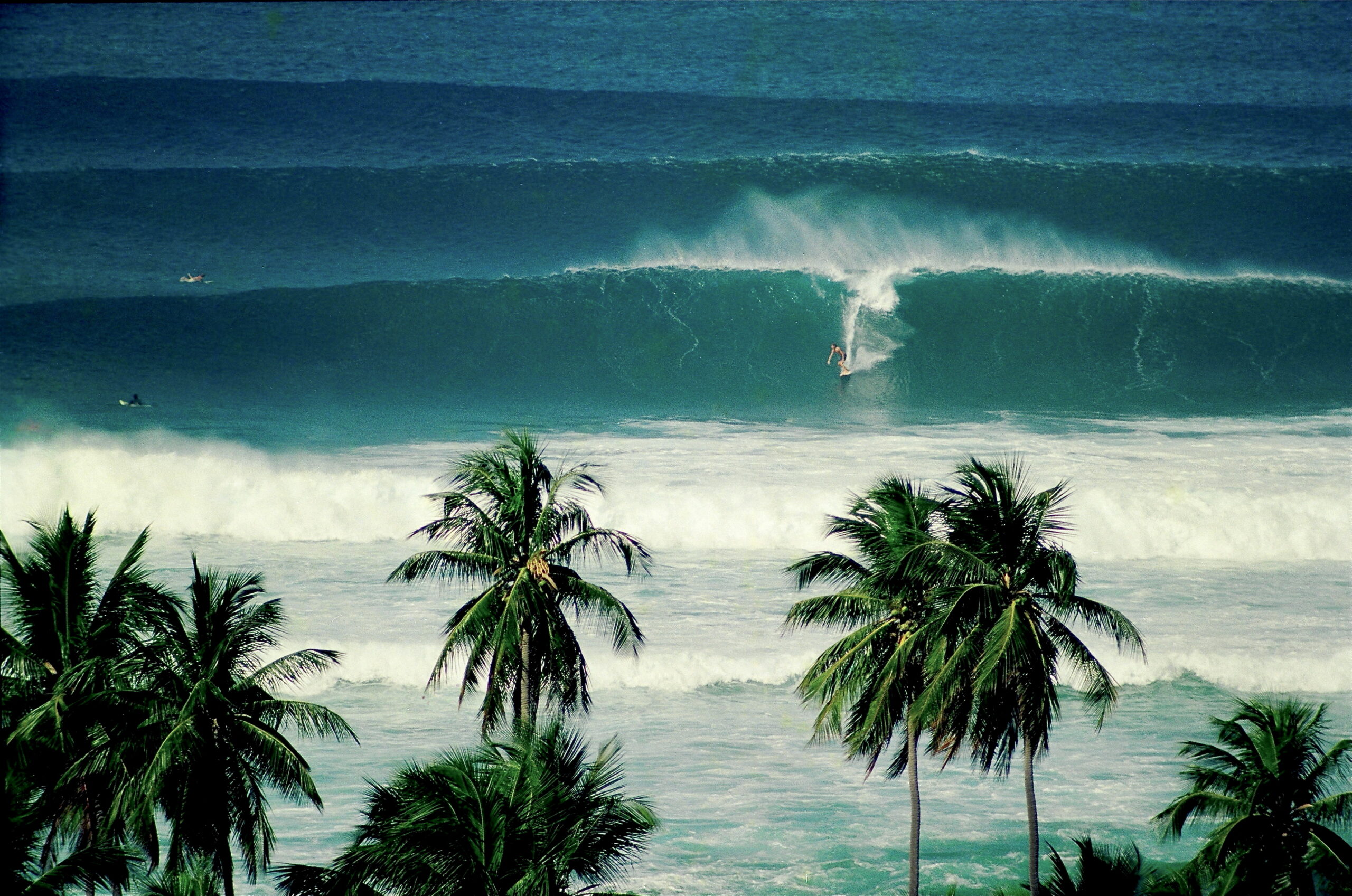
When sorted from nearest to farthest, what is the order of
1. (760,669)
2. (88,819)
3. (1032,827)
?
(88,819) → (1032,827) → (760,669)

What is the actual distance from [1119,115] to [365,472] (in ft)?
90.7

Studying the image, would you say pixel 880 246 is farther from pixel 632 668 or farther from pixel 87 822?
pixel 87 822

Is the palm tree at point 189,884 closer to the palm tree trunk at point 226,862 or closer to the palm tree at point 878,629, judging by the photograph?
the palm tree trunk at point 226,862

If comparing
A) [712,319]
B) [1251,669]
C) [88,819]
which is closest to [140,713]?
[88,819]

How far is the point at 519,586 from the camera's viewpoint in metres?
11.2

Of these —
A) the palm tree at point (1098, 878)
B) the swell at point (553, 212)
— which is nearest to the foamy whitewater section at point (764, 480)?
the swell at point (553, 212)

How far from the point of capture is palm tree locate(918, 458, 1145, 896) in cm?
1020

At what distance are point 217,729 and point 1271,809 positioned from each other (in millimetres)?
9090

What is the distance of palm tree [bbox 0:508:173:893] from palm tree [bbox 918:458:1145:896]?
6.87m

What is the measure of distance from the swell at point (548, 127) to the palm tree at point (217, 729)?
2939 centimetres

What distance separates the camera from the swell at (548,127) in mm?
37969

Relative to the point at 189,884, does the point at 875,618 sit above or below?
above

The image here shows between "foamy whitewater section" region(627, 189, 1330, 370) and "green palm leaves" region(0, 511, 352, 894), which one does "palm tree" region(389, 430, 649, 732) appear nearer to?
"green palm leaves" region(0, 511, 352, 894)

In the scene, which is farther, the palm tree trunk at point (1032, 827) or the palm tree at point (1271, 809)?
the palm tree trunk at point (1032, 827)
